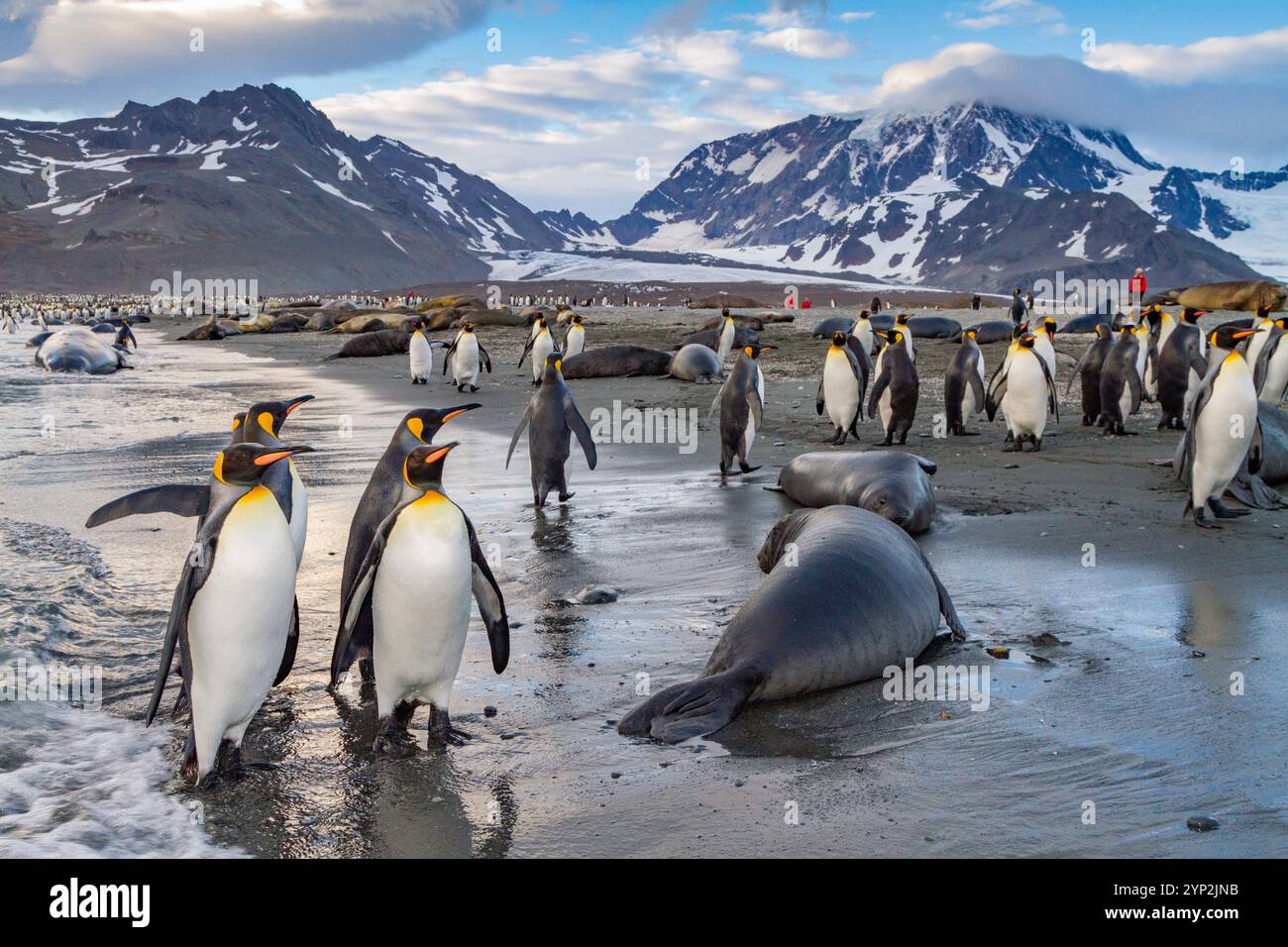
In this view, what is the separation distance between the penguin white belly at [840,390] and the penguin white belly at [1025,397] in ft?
4.66

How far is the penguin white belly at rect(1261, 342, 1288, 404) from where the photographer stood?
41.2ft

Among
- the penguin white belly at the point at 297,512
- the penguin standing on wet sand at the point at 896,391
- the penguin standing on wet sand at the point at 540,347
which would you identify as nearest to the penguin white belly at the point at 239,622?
the penguin white belly at the point at 297,512

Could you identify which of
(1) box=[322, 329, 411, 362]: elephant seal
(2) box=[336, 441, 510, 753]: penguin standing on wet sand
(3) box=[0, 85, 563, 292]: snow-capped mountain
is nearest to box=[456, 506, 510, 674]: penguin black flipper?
(2) box=[336, 441, 510, 753]: penguin standing on wet sand

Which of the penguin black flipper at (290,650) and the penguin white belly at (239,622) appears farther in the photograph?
the penguin black flipper at (290,650)

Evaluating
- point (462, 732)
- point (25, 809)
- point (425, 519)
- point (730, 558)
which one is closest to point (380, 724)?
point (462, 732)

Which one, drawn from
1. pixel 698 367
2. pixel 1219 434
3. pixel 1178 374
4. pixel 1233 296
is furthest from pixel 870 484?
pixel 1233 296

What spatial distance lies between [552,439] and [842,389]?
3864mm

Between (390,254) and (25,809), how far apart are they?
166954 mm

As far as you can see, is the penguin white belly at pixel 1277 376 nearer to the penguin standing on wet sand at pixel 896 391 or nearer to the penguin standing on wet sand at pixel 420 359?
the penguin standing on wet sand at pixel 896 391

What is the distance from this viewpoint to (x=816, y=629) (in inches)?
179

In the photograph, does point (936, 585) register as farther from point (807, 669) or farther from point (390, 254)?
point (390, 254)

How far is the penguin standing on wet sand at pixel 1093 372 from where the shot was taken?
40.0ft

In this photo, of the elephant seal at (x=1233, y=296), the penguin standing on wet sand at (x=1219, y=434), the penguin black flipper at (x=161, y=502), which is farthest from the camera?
the elephant seal at (x=1233, y=296)

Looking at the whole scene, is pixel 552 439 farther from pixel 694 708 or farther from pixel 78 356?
pixel 78 356
